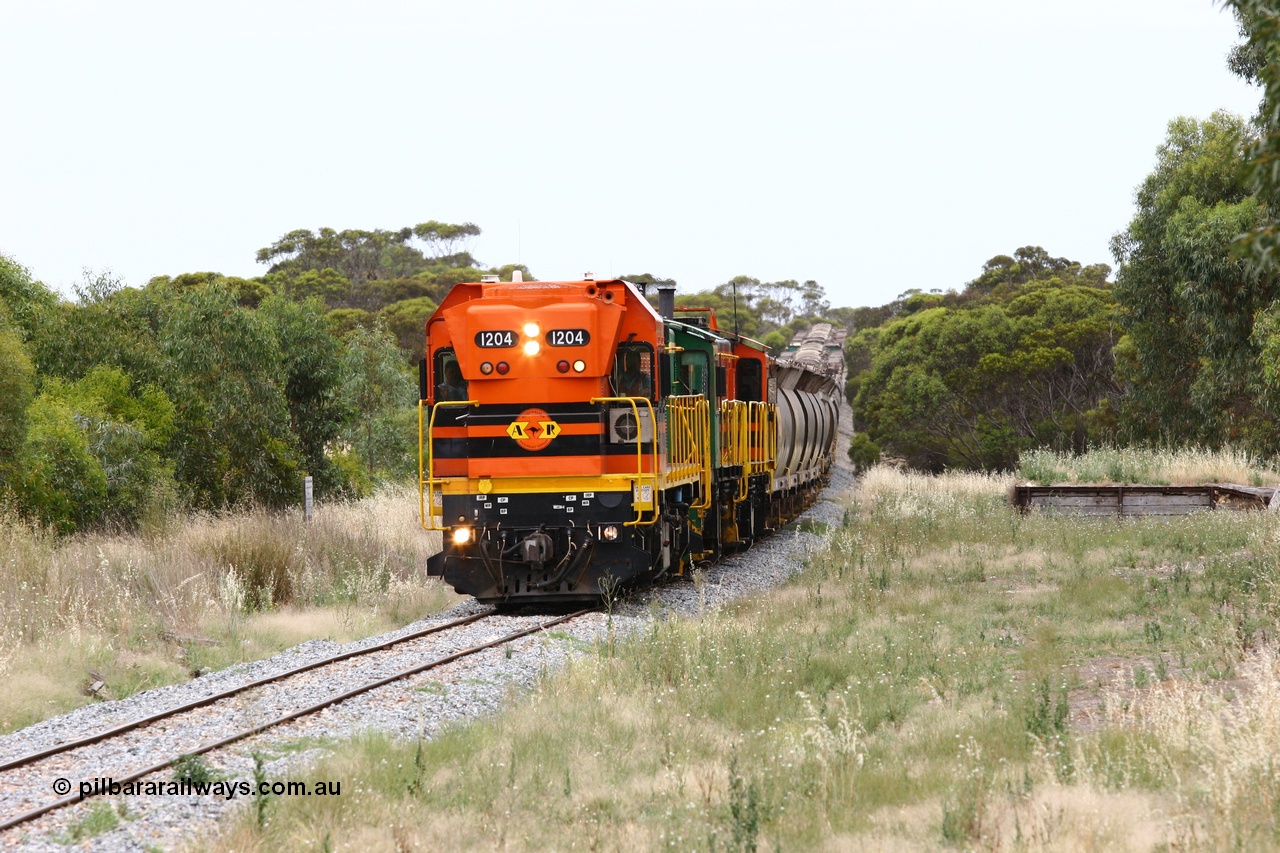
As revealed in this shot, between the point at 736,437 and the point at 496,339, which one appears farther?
the point at 736,437

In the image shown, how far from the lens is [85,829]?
6953mm

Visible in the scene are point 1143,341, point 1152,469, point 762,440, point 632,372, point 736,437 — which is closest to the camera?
point 632,372

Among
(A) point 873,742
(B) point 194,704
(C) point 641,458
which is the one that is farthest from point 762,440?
(A) point 873,742

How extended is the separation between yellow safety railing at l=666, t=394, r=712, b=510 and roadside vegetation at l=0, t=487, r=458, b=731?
3.49 meters

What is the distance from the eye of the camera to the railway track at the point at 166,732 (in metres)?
7.75

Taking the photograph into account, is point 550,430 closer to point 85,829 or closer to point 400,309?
point 85,829

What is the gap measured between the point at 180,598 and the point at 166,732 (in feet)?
19.5

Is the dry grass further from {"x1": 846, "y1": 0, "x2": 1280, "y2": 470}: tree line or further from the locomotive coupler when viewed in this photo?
the locomotive coupler

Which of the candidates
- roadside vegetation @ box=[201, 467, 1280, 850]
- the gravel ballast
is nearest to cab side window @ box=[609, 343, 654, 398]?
the gravel ballast

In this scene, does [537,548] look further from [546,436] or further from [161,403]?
[161,403]

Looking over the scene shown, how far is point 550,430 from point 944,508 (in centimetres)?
1392

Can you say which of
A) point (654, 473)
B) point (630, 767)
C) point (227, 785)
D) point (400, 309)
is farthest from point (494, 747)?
point (400, 309)

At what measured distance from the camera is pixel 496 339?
14312 mm

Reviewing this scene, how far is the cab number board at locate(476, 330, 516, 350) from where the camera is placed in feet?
46.9
